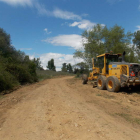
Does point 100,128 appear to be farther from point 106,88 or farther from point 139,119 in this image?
point 106,88

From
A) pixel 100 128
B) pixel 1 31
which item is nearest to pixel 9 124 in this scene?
pixel 100 128

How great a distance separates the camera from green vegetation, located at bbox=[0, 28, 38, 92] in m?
13.5

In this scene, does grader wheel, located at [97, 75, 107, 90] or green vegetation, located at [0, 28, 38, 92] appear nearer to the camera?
grader wheel, located at [97, 75, 107, 90]

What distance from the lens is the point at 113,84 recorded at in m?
9.92

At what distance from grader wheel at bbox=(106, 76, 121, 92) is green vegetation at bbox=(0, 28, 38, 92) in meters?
8.93

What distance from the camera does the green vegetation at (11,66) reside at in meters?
13.5

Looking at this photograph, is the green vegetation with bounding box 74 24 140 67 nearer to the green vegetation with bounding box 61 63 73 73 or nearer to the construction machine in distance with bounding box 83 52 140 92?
the construction machine in distance with bounding box 83 52 140 92

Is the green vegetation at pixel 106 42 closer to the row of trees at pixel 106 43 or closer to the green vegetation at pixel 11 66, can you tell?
the row of trees at pixel 106 43

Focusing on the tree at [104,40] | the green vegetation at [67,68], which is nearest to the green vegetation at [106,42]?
the tree at [104,40]

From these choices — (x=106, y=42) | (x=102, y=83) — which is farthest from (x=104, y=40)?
(x=102, y=83)

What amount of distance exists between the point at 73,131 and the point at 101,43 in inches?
701

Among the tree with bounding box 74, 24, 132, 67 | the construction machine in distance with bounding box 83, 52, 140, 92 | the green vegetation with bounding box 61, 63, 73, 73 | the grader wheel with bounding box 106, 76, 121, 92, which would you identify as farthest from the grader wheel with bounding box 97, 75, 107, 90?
the green vegetation with bounding box 61, 63, 73, 73

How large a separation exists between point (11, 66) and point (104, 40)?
12.7 meters

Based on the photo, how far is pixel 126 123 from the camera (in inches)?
174
